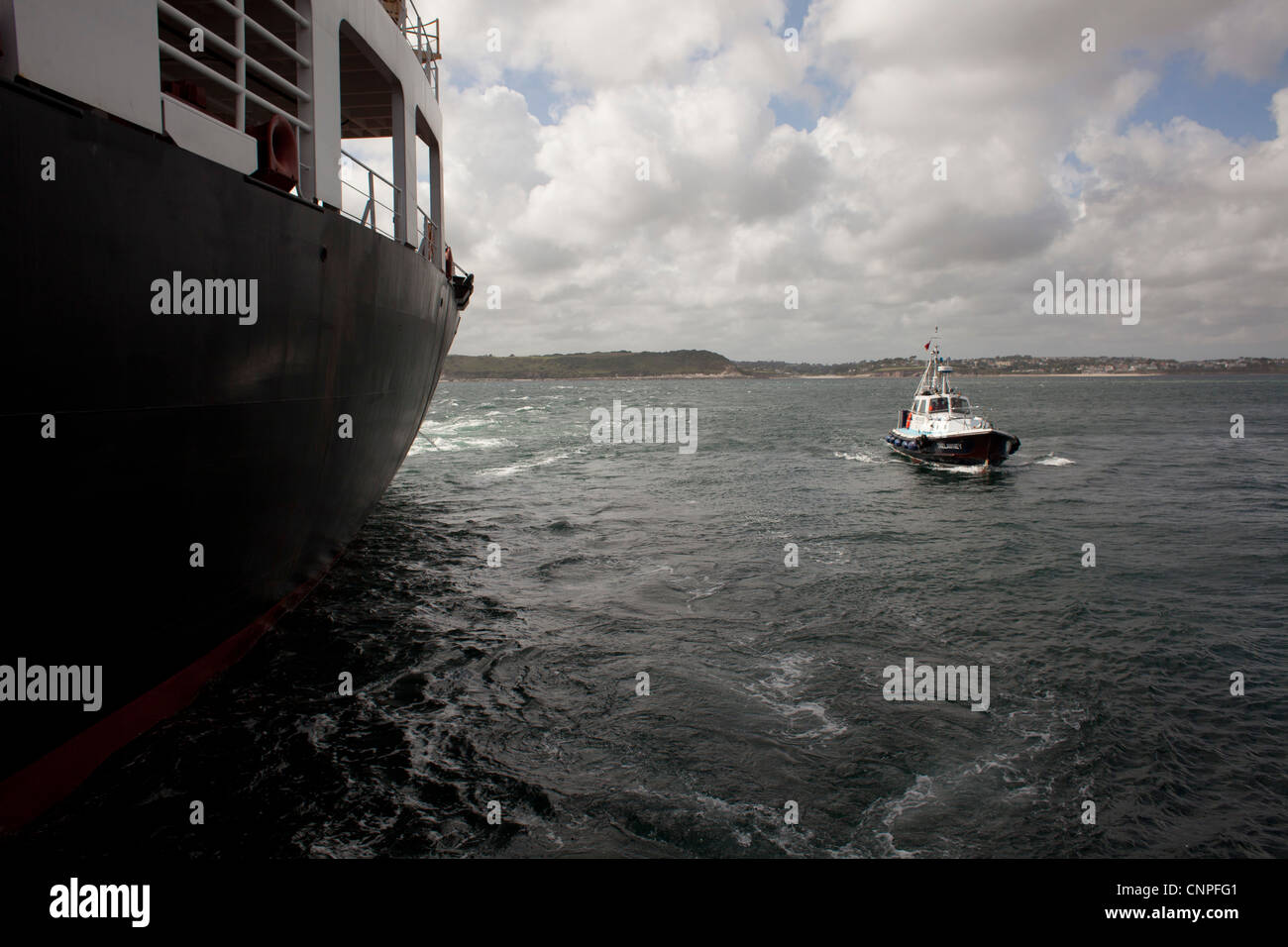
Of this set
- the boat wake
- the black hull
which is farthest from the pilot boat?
the boat wake

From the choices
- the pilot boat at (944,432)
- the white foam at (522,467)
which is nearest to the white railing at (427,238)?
the white foam at (522,467)

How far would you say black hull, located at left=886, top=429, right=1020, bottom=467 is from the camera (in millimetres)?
30359

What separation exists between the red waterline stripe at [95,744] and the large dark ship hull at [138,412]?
0.02 metres

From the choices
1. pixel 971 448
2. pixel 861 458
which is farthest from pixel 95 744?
pixel 861 458

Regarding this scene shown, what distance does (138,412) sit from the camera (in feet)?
18.3

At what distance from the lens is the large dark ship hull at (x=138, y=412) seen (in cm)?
475

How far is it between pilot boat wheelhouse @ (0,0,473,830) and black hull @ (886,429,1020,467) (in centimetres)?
2715

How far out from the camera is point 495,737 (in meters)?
7.87

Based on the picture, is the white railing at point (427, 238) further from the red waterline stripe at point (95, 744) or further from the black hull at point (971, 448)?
the black hull at point (971, 448)
